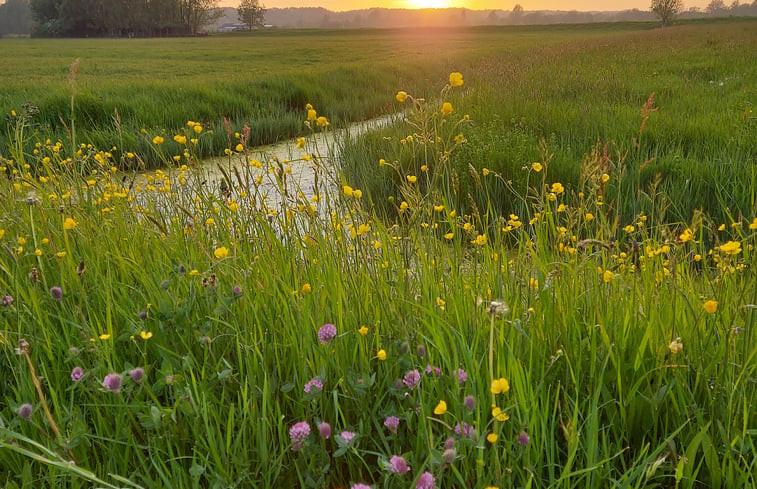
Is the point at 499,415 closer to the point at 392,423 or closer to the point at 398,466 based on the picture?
the point at 398,466

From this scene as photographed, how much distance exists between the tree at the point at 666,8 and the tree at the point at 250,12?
61079mm

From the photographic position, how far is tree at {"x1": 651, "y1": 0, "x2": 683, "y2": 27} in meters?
57.2

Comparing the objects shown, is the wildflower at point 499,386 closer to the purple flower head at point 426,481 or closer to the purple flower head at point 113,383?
the purple flower head at point 426,481

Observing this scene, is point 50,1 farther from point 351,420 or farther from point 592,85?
point 351,420

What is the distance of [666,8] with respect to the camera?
5744cm

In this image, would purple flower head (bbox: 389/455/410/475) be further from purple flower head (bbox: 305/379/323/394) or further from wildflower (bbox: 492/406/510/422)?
purple flower head (bbox: 305/379/323/394)

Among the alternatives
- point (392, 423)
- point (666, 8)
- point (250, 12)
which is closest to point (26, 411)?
point (392, 423)

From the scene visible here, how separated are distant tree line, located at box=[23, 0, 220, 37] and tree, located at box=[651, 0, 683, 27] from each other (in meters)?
58.7

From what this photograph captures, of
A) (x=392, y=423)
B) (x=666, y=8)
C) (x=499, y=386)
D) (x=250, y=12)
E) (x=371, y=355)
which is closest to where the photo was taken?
(x=499, y=386)

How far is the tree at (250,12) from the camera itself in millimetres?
87000

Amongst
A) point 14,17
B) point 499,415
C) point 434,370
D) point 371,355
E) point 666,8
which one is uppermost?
point 14,17

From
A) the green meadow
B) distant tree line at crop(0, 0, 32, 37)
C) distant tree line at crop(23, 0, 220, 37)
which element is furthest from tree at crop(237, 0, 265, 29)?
the green meadow

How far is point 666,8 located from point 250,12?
62.8 m

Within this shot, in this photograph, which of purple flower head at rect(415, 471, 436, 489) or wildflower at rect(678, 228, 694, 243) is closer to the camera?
purple flower head at rect(415, 471, 436, 489)
